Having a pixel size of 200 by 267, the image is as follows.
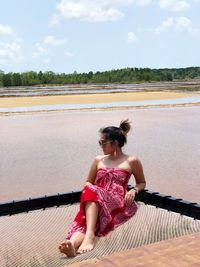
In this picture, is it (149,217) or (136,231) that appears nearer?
(136,231)

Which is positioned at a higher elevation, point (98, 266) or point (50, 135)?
point (98, 266)

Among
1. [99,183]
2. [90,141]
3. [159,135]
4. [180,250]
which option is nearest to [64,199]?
[99,183]

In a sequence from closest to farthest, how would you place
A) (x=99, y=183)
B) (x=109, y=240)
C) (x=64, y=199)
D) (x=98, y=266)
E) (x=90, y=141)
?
(x=98, y=266) < (x=109, y=240) < (x=99, y=183) < (x=64, y=199) < (x=90, y=141)

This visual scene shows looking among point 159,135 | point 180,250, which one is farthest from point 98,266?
point 159,135

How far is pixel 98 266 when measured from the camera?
235 cm

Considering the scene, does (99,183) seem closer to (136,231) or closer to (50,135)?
(136,231)

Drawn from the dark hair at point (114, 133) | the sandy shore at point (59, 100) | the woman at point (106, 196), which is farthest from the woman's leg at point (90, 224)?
the sandy shore at point (59, 100)

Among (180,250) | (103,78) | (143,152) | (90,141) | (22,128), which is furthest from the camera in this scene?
(103,78)

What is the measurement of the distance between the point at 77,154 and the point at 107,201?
5.74m

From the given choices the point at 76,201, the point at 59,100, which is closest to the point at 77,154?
the point at 76,201

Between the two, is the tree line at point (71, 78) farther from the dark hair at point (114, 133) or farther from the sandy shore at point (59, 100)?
the dark hair at point (114, 133)

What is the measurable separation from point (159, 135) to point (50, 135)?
2.60 metres

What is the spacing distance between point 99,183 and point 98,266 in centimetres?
155

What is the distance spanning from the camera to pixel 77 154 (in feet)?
30.6
